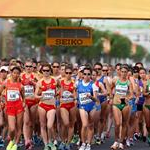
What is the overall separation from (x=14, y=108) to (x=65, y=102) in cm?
138

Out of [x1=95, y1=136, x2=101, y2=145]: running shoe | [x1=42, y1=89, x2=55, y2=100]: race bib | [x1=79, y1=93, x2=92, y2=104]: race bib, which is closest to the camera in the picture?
[x1=42, y1=89, x2=55, y2=100]: race bib

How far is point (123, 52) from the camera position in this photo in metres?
123

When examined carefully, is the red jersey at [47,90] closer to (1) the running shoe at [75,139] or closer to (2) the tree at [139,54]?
(1) the running shoe at [75,139]

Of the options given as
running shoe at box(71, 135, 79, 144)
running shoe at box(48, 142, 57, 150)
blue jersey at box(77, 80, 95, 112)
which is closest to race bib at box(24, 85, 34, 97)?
blue jersey at box(77, 80, 95, 112)

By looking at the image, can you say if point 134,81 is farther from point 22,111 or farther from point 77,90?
point 22,111

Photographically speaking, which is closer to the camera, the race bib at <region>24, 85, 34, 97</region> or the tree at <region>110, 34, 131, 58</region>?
the race bib at <region>24, 85, 34, 97</region>

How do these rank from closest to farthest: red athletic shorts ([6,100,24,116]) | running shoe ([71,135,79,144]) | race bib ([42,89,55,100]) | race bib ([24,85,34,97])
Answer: red athletic shorts ([6,100,24,116]), race bib ([42,89,55,100]), race bib ([24,85,34,97]), running shoe ([71,135,79,144])

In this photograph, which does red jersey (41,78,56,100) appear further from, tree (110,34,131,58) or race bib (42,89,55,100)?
tree (110,34,131,58)

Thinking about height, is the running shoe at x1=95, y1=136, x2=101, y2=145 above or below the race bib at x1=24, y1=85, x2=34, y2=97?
below
